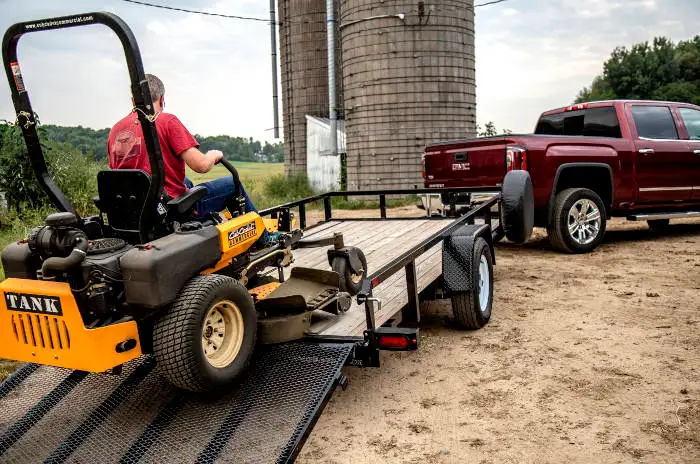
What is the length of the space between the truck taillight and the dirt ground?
5.83ft

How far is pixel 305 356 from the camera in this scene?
3.66 metres

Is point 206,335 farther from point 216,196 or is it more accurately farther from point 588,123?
point 588,123

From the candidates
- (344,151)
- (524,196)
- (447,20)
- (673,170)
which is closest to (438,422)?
(524,196)

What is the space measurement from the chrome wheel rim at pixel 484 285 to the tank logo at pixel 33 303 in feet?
11.6

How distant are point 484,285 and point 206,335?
323 cm

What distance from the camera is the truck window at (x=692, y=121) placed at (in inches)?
385

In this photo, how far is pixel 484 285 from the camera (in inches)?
228

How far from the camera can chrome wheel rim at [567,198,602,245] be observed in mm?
8789

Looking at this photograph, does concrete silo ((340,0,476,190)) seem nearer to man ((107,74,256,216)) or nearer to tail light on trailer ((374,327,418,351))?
man ((107,74,256,216))

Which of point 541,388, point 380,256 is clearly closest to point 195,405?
point 541,388

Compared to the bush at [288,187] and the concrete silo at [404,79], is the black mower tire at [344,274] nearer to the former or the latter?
the concrete silo at [404,79]

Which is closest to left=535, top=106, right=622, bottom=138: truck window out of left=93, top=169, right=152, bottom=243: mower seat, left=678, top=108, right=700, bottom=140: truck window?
left=678, top=108, right=700, bottom=140: truck window

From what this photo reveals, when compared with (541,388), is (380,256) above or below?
above

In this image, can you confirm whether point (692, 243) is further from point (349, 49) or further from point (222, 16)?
point (222, 16)
